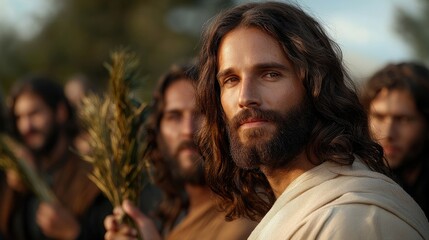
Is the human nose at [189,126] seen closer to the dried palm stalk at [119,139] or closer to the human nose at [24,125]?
the dried palm stalk at [119,139]

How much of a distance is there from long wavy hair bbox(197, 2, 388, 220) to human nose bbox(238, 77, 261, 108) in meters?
0.20

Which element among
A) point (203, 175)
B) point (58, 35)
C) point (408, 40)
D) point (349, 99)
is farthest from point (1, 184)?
point (58, 35)

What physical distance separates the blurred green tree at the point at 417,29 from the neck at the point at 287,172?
39.6 feet

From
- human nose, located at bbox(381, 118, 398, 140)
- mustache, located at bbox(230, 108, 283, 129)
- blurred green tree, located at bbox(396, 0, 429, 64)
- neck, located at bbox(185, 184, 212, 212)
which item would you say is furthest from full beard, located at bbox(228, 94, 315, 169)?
blurred green tree, located at bbox(396, 0, 429, 64)

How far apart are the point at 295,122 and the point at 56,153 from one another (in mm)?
4754

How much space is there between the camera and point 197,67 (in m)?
4.53

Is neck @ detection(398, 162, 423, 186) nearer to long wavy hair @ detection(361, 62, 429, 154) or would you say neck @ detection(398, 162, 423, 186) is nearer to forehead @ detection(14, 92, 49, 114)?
long wavy hair @ detection(361, 62, 429, 154)

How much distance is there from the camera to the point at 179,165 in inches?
229

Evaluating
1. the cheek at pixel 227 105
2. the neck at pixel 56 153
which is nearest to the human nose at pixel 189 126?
the cheek at pixel 227 105

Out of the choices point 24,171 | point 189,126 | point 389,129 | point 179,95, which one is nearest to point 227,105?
point 189,126

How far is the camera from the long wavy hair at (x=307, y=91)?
383cm

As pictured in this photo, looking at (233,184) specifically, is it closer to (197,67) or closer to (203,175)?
(197,67)

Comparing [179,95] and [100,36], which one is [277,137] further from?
[100,36]

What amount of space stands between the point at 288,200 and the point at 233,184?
2.39 ft
